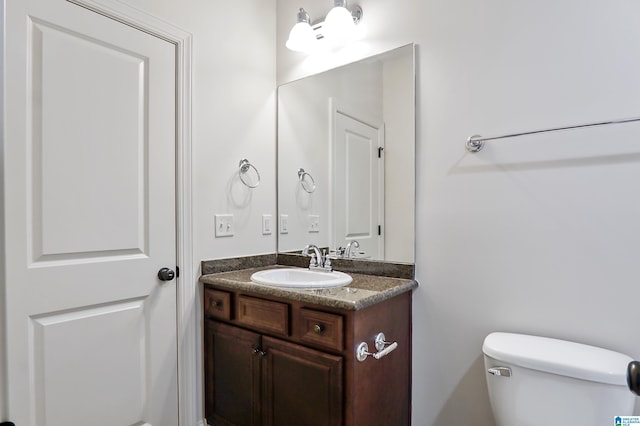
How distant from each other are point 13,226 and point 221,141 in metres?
0.94

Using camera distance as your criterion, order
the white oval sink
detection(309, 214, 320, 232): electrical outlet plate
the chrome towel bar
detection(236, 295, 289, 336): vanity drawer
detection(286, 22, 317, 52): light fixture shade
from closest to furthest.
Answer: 1. the chrome towel bar
2. detection(236, 295, 289, 336): vanity drawer
3. the white oval sink
4. detection(286, 22, 317, 52): light fixture shade
5. detection(309, 214, 320, 232): electrical outlet plate

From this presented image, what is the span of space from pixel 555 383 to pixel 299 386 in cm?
89

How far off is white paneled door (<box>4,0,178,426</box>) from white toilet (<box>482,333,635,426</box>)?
1.41 meters

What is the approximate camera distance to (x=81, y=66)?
1.39m

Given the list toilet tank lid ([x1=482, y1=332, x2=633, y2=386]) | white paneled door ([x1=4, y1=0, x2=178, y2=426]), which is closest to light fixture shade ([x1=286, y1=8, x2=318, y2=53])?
white paneled door ([x1=4, y1=0, x2=178, y2=426])

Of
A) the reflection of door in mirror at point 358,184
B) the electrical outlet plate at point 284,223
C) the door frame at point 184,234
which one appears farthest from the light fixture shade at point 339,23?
the electrical outlet plate at point 284,223

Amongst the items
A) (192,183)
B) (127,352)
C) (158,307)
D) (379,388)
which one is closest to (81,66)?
(192,183)

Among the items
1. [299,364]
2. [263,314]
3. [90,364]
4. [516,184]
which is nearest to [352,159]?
[516,184]

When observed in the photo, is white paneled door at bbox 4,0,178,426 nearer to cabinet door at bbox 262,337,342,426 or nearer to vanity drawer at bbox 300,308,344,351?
cabinet door at bbox 262,337,342,426

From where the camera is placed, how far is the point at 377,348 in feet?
4.59

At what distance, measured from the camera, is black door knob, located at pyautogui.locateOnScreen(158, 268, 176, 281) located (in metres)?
1.64

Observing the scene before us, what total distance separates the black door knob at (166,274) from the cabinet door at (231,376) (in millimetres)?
311

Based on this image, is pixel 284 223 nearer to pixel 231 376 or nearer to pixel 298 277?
pixel 298 277

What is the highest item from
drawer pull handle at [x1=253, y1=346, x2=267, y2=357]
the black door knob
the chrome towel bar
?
the chrome towel bar
